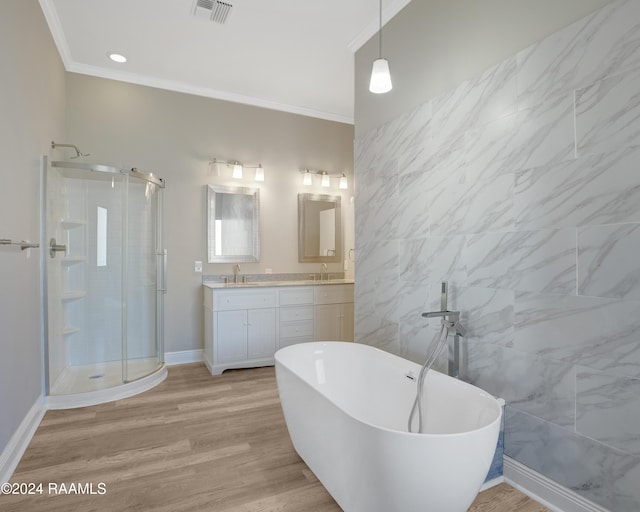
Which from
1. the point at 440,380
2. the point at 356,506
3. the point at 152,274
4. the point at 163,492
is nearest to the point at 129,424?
the point at 163,492

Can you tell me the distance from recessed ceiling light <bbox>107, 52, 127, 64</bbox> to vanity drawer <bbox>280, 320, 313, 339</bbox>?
2.93 m

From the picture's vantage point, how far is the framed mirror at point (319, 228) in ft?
15.4

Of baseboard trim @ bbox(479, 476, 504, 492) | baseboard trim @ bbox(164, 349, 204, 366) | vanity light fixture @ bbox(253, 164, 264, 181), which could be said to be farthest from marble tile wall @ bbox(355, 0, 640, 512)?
baseboard trim @ bbox(164, 349, 204, 366)

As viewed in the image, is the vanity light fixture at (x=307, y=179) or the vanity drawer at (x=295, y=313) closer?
the vanity drawer at (x=295, y=313)

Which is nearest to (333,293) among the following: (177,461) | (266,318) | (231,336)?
(266,318)

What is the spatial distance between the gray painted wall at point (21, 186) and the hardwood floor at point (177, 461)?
0.30 metres

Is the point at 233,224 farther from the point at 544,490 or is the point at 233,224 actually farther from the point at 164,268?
the point at 544,490

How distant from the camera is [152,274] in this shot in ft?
11.9

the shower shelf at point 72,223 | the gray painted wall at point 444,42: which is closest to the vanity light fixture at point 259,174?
the gray painted wall at point 444,42

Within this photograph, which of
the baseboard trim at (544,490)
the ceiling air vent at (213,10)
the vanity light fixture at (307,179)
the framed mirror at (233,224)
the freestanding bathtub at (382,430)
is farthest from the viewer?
the vanity light fixture at (307,179)

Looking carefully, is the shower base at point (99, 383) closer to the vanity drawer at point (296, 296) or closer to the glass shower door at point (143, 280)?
the glass shower door at point (143, 280)

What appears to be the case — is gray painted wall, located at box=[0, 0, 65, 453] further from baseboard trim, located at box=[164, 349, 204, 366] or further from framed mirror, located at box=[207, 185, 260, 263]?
framed mirror, located at box=[207, 185, 260, 263]

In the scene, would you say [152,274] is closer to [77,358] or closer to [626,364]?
[77,358]

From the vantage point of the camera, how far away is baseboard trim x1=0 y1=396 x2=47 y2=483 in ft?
6.49
